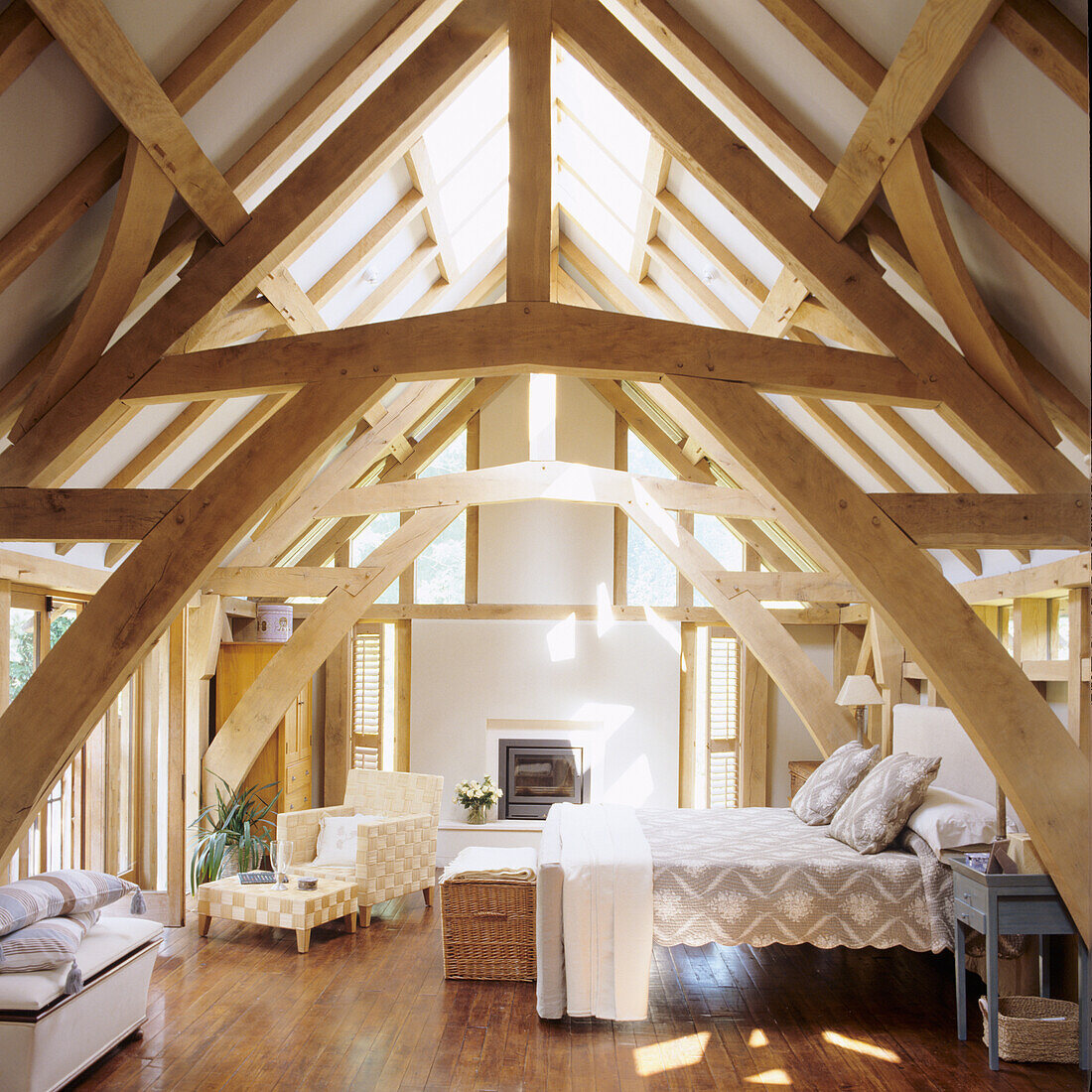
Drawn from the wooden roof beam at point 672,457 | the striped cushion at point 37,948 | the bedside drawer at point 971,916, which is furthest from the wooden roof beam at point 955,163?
the wooden roof beam at point 672,457

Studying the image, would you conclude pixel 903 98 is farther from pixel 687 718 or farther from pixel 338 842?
pixel 687 718

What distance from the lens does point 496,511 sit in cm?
841

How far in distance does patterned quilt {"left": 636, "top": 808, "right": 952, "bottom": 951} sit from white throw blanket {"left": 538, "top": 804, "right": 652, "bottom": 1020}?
4.8 inches

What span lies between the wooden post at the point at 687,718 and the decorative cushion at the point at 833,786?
2404 mm

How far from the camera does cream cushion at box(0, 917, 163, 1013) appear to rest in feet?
10.8

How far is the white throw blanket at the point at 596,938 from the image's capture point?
4215 millimetres

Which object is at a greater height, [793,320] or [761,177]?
[761,177]

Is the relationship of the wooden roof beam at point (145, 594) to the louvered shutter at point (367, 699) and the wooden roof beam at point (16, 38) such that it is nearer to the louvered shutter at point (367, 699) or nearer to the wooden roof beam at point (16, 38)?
the wooden roof beam at point (16, 38)

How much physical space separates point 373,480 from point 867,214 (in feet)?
17.6

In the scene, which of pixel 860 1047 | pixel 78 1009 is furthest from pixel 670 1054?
pixel 78 1009

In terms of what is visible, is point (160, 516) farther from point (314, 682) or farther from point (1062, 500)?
point (314, 682)

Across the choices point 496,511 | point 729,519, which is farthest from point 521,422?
point 729,519

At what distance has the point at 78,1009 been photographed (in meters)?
3.53

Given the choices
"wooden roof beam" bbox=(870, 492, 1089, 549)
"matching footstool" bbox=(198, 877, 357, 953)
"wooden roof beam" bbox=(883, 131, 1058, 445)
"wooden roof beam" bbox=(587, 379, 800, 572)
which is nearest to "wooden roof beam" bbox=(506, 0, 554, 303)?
"wooden roof beam" bbox=(883, 131, 1058, 445)
